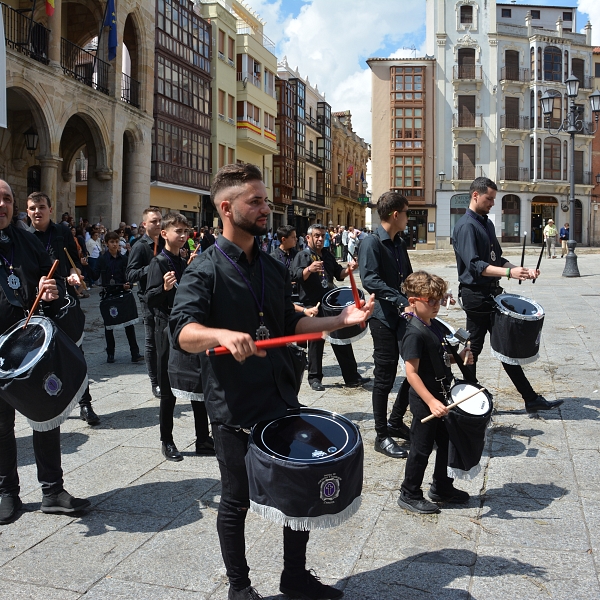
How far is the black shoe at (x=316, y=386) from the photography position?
7.15 metres

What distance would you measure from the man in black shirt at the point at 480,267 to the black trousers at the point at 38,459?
351 centimetres

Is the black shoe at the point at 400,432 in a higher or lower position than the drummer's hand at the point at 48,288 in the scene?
lower

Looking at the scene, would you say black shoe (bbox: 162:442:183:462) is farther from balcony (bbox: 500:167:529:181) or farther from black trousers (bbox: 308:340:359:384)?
balcony (bbox: 500:167:529:181)

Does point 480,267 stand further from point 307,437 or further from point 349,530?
point 307,437

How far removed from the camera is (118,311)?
342 inches

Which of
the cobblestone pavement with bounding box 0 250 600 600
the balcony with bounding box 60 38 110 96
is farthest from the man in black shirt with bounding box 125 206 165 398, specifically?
the balcony with bounding box 60 38 110 96

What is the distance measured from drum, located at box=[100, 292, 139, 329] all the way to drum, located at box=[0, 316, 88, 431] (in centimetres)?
500

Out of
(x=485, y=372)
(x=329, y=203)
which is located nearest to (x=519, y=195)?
(x=329, y=203)

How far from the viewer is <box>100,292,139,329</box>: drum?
8688 mm

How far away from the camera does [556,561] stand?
325 cm

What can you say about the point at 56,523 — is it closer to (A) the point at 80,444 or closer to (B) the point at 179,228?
(A) the point at 80,444

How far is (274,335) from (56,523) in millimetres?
1972

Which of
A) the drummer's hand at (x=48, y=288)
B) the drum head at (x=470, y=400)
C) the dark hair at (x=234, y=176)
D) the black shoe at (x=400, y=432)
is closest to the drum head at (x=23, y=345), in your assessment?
the drummer's hand at (x=48, y=288)

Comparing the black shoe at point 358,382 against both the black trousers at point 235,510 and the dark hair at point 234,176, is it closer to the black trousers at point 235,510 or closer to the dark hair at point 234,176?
the black trousers at point 235,510
